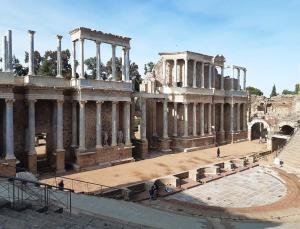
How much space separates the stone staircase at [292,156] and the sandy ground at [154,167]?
5227mm

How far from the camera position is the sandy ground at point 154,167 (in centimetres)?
2598

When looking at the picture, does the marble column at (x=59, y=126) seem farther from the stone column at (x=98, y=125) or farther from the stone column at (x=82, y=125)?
the stone column at (x=98, y=125)

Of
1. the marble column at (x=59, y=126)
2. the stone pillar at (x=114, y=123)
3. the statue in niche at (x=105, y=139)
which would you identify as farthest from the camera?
the stone pillar at (x=114, y=123)

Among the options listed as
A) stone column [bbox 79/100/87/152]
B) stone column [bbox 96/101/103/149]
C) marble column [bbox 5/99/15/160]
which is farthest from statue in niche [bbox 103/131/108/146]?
marble column [bbox 5/99/15/160]

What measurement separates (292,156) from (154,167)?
1349cm

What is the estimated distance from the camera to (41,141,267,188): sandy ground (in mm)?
25984

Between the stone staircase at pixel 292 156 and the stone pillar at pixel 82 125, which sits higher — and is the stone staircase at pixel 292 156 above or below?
below

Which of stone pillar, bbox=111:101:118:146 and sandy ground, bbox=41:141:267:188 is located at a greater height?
stone pillar, bbox=111:101:118:146

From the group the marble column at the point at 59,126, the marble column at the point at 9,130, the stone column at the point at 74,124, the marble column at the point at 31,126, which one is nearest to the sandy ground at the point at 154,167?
the marble column at the point at 59,126

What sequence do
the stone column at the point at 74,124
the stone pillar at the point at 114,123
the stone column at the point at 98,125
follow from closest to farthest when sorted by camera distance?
1. the stone column at the point at 74,124
2. the stone column at the point at 98,125
3. the stone pillar at the point at 114,123

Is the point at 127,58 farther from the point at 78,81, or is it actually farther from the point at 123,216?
the point at 123,216

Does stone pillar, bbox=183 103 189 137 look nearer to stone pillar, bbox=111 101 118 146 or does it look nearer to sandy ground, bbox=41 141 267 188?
sandy ground, bbox=41 141 267 188

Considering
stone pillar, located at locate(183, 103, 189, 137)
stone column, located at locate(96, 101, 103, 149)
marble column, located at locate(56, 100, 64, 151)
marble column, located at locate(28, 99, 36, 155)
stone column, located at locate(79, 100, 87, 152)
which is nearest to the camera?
marble column, located at locate(28, 99, 36, 155)

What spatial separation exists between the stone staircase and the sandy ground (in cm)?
523
